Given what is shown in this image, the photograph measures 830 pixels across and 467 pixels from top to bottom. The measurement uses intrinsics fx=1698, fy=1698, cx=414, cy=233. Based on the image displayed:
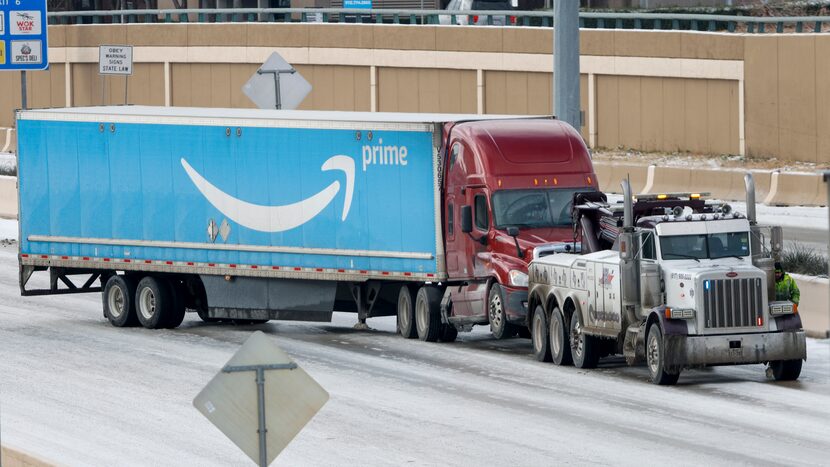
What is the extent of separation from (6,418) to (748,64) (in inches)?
1229

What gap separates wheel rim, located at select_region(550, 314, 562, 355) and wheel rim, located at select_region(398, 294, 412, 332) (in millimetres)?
3035

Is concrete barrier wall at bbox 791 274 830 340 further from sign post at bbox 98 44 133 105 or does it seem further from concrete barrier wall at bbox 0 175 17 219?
concrete barrier wall at bbox 0 175 17 219

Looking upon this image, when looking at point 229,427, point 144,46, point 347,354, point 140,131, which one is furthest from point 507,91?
point 229,427

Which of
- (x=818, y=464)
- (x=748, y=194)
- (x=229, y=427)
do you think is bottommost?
(x=818, y=464)

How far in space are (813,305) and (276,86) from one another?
468 inches

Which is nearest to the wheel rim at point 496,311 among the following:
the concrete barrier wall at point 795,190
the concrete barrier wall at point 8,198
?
the concrete barrier wall at point 795,190

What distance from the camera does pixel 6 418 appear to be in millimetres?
18203

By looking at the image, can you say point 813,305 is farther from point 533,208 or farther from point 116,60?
point 116,60

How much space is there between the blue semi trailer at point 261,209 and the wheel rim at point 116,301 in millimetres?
29

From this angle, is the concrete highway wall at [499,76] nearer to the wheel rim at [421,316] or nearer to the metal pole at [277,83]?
the metal pole at [277,83]

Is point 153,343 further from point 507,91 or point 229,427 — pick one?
point 507,91

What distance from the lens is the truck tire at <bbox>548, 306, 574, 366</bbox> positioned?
2169 cm

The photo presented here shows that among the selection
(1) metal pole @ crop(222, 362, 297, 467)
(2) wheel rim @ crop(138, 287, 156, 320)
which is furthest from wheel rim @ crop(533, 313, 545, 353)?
(1) metal pole @ crop(222, 362, 297, 467)

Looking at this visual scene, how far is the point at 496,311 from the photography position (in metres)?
23.3
